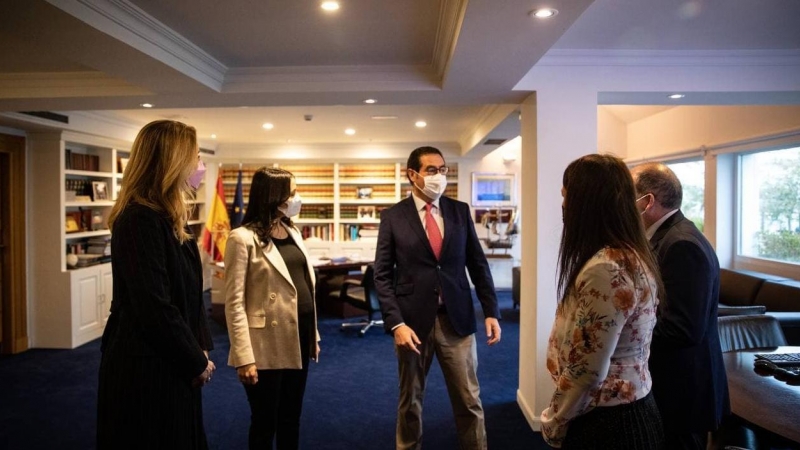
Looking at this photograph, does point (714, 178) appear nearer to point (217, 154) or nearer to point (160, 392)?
point (160, 392)

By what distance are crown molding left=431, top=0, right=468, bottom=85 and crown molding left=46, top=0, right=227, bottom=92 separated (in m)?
1.39

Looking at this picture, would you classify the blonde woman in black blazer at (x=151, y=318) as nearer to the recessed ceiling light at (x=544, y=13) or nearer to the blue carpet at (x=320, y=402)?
the recessed ceiling light at (x=544, y=13)

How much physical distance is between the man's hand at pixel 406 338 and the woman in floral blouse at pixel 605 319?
83 centimetres

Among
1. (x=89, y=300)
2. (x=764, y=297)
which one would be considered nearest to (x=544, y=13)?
(x=764, y=297)

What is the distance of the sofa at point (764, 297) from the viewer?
3285mm

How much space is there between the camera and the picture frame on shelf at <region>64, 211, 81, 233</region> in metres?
5.19

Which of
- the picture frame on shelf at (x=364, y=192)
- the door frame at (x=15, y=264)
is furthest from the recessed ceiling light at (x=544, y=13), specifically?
the picture frame on shelf at (x=364, y=192)

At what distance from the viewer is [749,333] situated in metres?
2.38

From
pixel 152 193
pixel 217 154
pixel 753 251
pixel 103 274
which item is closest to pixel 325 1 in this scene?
pixel 152 193

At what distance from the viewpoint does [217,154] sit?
796 cm

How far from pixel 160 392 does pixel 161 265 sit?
1.16 feet

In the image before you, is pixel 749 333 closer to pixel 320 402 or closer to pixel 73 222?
pixel 320 402

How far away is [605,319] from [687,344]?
0.62 metres

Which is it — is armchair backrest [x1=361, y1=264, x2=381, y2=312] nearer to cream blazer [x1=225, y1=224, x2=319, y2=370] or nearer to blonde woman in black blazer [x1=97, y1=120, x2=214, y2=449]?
cream blazer [x1=225, y1=224, x2=319, y2=370]
